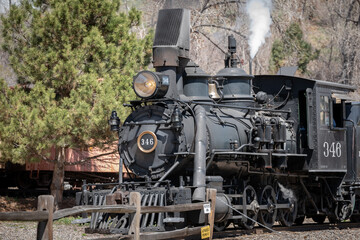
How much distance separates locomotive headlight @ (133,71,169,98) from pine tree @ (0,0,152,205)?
496 cm

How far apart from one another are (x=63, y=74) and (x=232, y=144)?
7.09m

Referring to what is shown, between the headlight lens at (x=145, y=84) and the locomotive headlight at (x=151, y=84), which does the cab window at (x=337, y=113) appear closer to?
the locomotive headlight at (x=151, y=84)

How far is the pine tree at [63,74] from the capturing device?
15.3 meters

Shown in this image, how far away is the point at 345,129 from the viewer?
13906mm

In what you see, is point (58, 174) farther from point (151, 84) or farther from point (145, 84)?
point (151, 84)

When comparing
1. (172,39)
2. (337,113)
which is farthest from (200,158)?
(337,113)

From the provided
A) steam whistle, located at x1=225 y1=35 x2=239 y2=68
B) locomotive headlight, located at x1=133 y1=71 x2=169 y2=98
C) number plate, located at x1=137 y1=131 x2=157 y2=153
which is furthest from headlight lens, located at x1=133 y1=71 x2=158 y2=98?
steam whistle, located at x1=225 y1=35 x2=239 y2=68

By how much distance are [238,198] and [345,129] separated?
12.9ft

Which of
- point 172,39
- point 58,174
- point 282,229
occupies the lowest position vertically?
point 282,229

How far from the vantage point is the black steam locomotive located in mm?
9883

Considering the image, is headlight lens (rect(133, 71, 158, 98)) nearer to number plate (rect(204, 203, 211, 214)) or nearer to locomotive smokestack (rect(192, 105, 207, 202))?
locomotive smokestack (rect(192, 105, 207, 202))

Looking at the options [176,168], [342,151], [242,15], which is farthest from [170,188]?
[242,15]

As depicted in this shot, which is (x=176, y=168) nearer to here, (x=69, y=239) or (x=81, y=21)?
(x=69, y=239)

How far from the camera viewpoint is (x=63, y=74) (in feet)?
53.1
